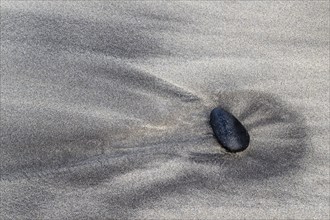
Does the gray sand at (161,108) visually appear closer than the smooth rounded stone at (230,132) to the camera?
Yes

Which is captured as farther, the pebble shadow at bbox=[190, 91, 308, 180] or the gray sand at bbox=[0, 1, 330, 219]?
the pebble shadow at bbox=[190, 91, 308, 180]

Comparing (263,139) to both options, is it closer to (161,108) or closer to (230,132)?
(230,132)

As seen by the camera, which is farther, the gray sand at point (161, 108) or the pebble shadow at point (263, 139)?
the pebble shadow at point (263, 139)

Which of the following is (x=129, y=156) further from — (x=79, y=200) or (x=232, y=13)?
(x=232, y=13)

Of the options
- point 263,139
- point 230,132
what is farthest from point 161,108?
point 263,139

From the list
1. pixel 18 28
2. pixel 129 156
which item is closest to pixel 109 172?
pixel 129 156
